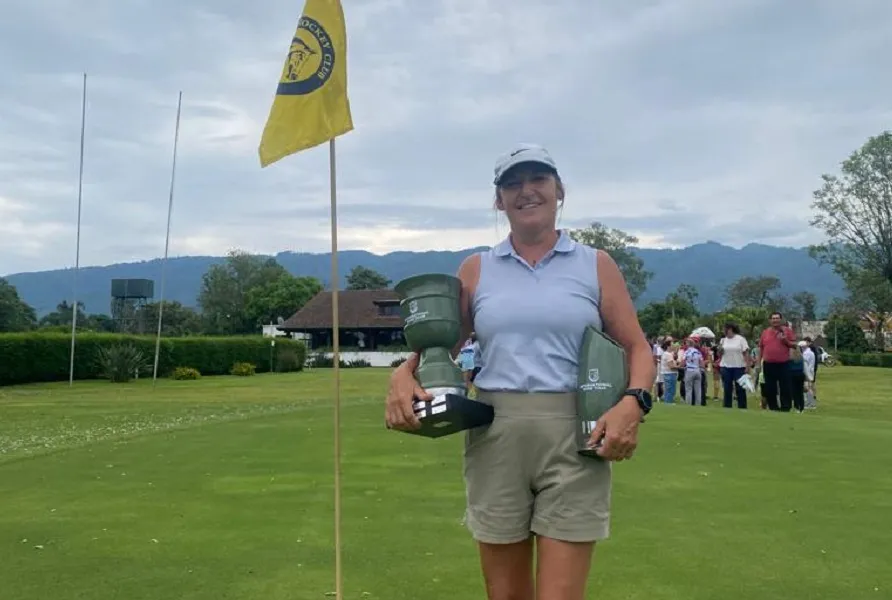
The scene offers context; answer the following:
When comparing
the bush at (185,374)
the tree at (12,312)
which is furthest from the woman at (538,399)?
the tree at (12,312)

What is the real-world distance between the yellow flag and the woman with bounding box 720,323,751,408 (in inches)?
652

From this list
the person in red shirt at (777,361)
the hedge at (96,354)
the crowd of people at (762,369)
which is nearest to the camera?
the person in red shirt at (777,361)

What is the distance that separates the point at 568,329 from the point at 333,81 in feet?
7.20

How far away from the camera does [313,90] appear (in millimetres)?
4871

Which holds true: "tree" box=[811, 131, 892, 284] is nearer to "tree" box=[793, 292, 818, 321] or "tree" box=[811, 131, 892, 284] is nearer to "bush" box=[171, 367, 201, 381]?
"bush" box=[171, 367, 201, 381]

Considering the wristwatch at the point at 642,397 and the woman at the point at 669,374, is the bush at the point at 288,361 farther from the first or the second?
the wristwatch at the point at 642,397

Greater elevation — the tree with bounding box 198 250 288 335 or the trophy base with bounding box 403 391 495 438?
the tree with bounding box 198 250 288 335

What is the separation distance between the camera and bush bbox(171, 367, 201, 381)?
45125 mm

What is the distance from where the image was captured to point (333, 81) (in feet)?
15.9

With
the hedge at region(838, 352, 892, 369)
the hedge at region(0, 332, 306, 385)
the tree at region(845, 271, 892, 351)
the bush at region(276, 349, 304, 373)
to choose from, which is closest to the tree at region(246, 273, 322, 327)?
the bush at region(276, 349, 304, 373)

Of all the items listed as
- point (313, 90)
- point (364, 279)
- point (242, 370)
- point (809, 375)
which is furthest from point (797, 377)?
point (364, 279)

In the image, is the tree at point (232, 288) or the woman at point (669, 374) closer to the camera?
the woman at point (669, 374)

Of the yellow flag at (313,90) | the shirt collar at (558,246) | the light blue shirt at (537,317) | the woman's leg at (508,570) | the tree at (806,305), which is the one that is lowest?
the woman's leg at (508,570)

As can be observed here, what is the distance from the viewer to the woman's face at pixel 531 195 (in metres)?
3.55
